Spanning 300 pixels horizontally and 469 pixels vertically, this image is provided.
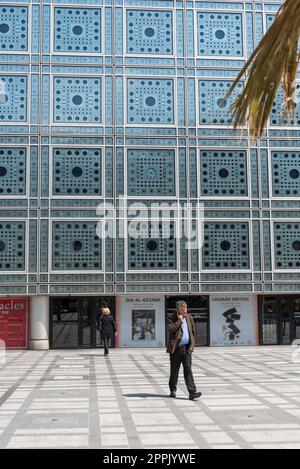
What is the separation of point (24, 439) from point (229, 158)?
17.8m

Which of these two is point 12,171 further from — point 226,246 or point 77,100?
point 226,246

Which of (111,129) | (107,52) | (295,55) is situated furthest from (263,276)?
(295,55)

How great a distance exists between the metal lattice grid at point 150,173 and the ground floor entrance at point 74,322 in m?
4.72

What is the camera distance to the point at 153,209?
23281 mm

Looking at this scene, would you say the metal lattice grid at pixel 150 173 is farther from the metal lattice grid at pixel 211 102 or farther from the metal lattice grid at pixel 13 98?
the metal lattice grid at pixel 13 98

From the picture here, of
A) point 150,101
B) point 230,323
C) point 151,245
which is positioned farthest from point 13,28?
point 230,323

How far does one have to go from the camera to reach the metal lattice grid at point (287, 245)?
2383 centimetres

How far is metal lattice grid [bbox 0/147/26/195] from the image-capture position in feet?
75.9

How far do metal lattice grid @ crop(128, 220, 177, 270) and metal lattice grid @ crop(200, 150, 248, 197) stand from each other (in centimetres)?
225

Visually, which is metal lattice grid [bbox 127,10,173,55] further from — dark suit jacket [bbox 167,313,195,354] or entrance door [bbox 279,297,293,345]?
dark suit jacket [bbox 167,313,195,354]

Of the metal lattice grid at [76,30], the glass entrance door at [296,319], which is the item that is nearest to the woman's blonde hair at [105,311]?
the glass entrance door at [296,319]

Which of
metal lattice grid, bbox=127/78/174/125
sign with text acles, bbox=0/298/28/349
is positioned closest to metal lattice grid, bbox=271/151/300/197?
metal lattice grid, bbox=127/78/174/125

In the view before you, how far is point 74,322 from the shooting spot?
76.9 feet
